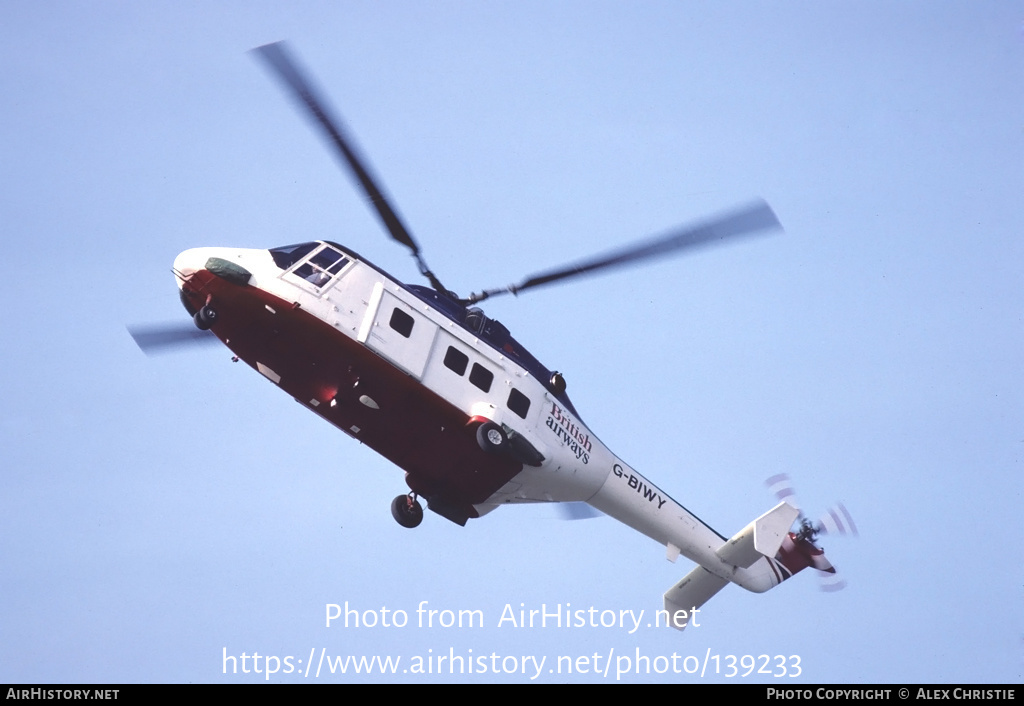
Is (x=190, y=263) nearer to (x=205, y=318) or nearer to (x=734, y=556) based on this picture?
(x=205, y=318)

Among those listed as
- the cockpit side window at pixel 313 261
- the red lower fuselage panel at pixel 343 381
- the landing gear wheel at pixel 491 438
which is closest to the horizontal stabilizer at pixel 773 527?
the red lower fuselage panel at pixel 343 381

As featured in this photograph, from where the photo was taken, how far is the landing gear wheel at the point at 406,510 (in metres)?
19.7

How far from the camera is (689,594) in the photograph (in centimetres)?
2170

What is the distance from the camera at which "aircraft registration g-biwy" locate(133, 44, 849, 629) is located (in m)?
18.1

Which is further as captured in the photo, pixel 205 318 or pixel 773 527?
pixel 773 527

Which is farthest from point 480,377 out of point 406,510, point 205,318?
point 205,318

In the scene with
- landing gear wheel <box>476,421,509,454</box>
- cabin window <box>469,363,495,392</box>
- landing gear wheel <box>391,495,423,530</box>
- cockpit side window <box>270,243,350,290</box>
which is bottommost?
landing gear wheel <box>391,495,423,530</box>

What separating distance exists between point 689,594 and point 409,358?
249 inches

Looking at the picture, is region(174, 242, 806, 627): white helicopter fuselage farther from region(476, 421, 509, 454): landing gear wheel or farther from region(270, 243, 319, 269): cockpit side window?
region(476, 421, 509, 454): landing gear wheel

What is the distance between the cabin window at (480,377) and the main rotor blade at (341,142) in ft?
5.43

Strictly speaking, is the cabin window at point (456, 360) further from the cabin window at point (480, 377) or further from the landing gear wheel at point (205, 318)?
→ the landing gear wheel at point (205, 318)

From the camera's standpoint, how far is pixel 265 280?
715 inches

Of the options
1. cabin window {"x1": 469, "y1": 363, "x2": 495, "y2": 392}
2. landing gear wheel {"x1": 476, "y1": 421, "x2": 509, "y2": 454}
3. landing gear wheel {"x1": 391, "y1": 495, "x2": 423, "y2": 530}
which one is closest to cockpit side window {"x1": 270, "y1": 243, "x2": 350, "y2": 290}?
cabin window {"x1": 469, "y1": 363, "x2": 495, "y2": 392}

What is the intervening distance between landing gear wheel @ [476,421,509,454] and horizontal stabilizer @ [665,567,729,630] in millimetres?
4616
